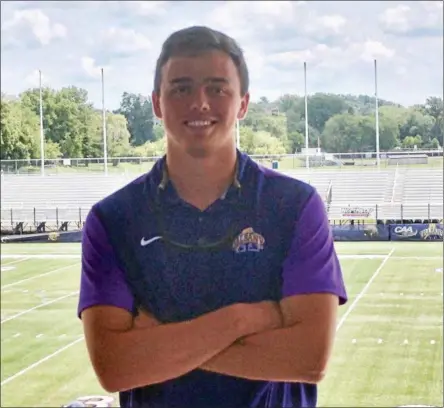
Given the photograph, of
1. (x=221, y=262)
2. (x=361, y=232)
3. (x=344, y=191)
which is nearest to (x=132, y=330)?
(x=221, y=262)

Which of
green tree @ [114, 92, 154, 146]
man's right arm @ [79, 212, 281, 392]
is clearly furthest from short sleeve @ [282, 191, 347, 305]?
green tree @ [114, 92, 154, 146]

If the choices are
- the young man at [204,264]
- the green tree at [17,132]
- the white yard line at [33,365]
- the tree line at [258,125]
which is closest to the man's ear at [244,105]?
the young man at [204,264]

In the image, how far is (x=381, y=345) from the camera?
3465mm

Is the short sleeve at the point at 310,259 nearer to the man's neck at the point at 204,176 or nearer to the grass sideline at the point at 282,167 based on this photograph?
the man's neck at the point at 204,176

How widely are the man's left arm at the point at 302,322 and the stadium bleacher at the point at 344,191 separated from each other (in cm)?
58

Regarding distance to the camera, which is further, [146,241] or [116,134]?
[116,134]

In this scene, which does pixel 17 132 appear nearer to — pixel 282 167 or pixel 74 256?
pixel 74 256

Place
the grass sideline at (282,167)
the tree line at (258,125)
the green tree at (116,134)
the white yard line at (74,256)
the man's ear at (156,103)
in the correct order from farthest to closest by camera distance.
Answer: the green tree at (116,134), the white yard line at (74,256), the tree line at (258,125), the grass sideline at (282,167), the man's ear at (156,103)

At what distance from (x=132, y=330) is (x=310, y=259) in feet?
1.81

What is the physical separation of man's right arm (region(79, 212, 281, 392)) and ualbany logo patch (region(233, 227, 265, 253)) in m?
A: 0.17

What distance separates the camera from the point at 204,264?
2365mm

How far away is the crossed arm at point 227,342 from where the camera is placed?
7.23ft

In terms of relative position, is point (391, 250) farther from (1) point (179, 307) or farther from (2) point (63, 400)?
(2) point (63, 400)

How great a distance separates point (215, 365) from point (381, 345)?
1439 millimetres
